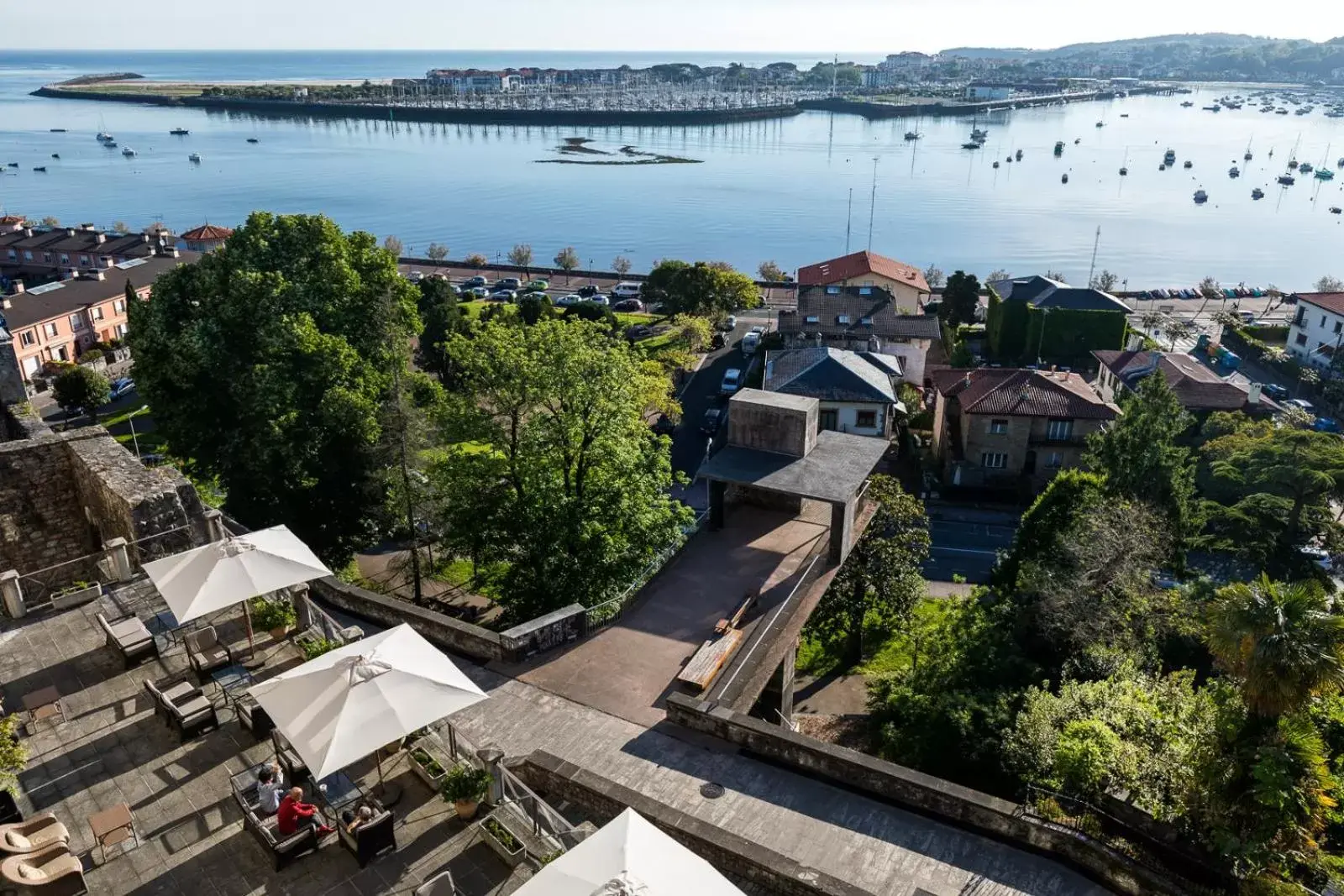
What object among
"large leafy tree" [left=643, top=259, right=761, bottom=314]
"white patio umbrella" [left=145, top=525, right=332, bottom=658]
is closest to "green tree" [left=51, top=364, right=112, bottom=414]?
"large leafy tree" [left=643, top=259, right=761, bottom=314]

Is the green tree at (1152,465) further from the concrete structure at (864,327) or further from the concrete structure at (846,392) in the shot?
the concrete structure at (864,327)

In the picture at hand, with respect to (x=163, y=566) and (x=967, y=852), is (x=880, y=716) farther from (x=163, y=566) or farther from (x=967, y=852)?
(x=163, y=566)

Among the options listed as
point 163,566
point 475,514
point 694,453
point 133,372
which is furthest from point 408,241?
point 163,566

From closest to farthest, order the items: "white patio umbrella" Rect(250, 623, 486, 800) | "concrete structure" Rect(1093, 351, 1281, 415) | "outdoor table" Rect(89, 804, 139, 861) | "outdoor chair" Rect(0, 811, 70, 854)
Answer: "outdoor chair" Rect(0, 811, 70, 854)
"white patio umbrella" Rect(250, 623, 486, 800)
"outdoor table" Rect(89, 804, 139, 861)
"concrete structure" Rect(1093, 351, 1281, 415)

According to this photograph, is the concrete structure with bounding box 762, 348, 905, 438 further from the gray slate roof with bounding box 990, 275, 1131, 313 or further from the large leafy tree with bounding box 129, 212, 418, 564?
the gray slate roof with bounding box 990, 275, 1131, 313

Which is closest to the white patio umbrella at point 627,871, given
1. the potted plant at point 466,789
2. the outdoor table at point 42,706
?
the potted plant at point 466,789

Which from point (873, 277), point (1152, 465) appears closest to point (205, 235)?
point (873, 277)
